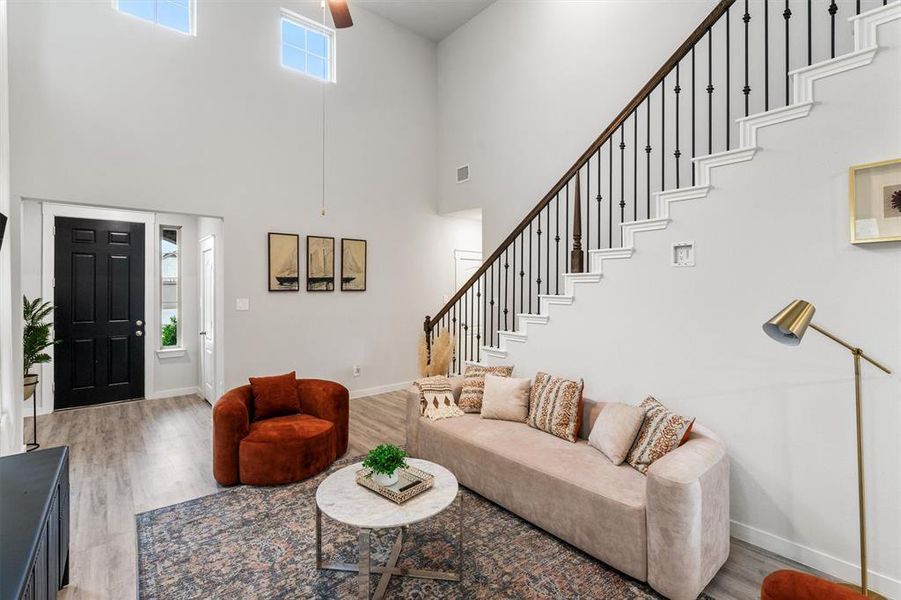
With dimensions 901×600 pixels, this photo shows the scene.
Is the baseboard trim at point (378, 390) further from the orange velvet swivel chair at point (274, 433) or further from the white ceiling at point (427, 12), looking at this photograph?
the white ceiling at point (427, 12)

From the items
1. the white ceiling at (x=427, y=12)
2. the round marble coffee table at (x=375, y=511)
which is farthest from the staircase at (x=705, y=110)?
the white ceiling at (x=427, y=12)

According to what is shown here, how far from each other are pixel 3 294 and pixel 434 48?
6.16 meters

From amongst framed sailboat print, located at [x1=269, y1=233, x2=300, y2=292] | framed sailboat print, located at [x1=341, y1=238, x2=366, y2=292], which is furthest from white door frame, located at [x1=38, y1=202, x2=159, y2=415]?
framed sailboat print, located at [x1=341, y1=238, x2=366, y2=292]

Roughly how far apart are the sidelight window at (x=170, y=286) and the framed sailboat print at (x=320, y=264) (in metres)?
2.18

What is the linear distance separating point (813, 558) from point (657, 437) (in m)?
0.95

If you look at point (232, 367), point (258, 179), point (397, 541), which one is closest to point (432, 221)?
point (258, 179)

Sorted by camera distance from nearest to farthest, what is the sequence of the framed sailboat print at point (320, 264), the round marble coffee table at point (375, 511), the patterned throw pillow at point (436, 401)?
the round marble coffee table at point (375, 511) → the patterned throw pillow at point (436, 401) → the framed sailboat print at point (320, 264)

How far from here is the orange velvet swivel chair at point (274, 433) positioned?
321cm

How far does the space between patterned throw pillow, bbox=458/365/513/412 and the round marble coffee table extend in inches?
48.2

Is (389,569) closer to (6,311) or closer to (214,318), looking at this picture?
(6,311)

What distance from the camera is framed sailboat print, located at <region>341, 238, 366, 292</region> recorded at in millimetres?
5719

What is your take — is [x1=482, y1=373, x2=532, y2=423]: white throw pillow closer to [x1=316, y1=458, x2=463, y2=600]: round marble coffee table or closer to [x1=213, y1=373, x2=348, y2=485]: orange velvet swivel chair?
[x1=316, y1=458, x2=463, y2=600]: round marble coffee table

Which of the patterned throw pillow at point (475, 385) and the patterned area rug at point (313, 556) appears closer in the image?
the patterned area rug at point (313, 556)

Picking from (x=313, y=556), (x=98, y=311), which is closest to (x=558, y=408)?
(x=313, y=556)
